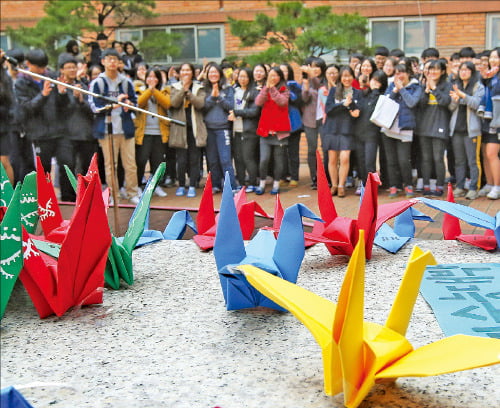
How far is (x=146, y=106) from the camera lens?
708 centimetres

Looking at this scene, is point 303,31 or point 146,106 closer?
point 146,106

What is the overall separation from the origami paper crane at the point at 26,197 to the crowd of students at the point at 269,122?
3440 millimetres

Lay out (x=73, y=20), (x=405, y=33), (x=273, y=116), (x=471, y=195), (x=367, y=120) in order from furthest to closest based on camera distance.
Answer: (x=405, y=33), (x=73, y=20), (x=273, y=116), (x=367, y=120), (x=471, y=195)

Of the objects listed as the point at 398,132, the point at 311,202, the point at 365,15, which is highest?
the point at 365,15

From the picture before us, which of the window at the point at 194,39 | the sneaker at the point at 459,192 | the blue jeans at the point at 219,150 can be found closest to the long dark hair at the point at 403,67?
the sneaker at the point at 459,192

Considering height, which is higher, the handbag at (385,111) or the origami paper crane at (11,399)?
the handbag at (385,111)

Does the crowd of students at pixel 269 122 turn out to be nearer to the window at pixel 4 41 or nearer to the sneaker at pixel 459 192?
the sneaker at pixel 459 192

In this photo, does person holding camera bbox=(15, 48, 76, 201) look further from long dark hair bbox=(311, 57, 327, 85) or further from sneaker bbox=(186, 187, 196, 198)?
long dark hair bbox=(311, 57, 327, 85)

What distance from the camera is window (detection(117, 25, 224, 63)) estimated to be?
35.5 ft

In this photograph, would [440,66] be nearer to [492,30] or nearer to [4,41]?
[492,30]

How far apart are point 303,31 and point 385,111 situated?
2977mm

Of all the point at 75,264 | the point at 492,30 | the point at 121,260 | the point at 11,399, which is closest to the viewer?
the point at 11,399

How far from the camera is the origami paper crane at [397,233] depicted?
3.04 metres

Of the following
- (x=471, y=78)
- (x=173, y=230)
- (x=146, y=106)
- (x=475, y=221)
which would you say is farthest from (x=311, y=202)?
(x=475, y=221)
